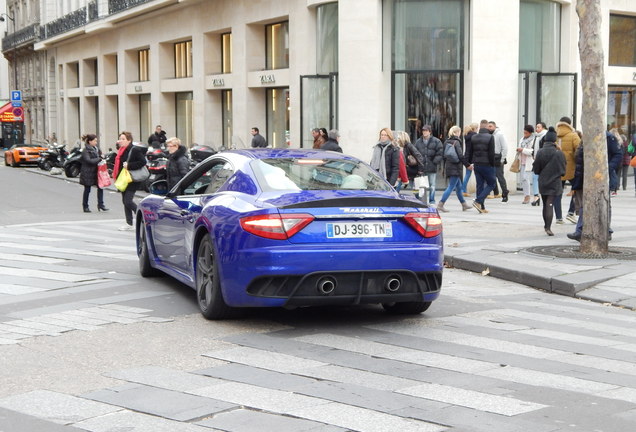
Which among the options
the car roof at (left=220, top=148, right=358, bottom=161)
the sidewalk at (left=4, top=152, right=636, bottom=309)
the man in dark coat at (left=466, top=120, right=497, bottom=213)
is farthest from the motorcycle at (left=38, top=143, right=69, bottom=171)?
the car roof at (left=220, top=148, right=358, bottom=161)

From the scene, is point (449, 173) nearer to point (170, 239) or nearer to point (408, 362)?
point (170, 239)

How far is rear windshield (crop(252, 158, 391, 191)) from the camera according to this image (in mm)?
8188

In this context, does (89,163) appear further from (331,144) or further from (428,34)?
(428,34)

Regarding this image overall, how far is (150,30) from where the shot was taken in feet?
136

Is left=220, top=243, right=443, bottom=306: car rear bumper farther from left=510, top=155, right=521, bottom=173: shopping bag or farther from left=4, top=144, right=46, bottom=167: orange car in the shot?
left=4, top=144, right=46, bottom=167: orange car

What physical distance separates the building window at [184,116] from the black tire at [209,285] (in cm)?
3065

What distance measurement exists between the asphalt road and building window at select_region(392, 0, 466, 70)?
586 inches

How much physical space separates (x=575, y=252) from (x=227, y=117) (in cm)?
2417

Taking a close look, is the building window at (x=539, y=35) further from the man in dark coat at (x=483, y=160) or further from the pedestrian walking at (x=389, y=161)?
the pedestrian walking at (x=389, y=161)

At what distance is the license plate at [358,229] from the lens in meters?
7.63

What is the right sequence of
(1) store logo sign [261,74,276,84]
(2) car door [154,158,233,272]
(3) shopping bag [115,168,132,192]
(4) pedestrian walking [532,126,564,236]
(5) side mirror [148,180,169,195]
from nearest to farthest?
(2) car door [154,158,233,272] < (5) side mirror [148,180,169,195] < (4) pedestrian walking [532,126,564,236] < (3) shopping bag [115,168,132,192] < (1) store logo sign [261,74,276,84]

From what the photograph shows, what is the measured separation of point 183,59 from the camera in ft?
130

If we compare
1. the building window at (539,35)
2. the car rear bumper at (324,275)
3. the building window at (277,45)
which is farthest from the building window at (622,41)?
the car rear bumper at (324,275)

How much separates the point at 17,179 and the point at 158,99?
7518 millimetres
